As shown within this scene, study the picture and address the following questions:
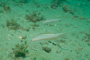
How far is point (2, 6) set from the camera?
9477 millimetres

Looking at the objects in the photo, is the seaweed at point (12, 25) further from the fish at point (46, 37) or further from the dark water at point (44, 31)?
the fish at point (46, 37)

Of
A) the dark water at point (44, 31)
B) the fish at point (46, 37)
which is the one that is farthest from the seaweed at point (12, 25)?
the fish at point (46, 37)

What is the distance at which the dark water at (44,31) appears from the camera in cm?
543

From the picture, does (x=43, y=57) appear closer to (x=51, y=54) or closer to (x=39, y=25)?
(x=51, y=54)

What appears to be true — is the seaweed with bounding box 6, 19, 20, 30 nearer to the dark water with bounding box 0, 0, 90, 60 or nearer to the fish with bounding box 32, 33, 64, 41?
the dark water with bounding box 0, 0, 90, 60

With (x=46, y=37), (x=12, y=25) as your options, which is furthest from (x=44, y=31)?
(x=46, y=37)

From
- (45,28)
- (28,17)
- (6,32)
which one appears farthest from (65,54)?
(28,17)

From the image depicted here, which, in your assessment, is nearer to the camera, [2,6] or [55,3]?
[2,6]

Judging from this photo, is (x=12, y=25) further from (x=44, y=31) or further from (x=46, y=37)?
(x=46, y=37)

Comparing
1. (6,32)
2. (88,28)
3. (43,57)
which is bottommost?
(88,28)

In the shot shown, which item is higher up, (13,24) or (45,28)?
(13,24)

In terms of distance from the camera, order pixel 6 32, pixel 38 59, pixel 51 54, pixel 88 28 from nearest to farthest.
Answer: pixel 38 59
pixel 51 54
pixel 6 32
pixel 88 28

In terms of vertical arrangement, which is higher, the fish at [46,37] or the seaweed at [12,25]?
the fish at [46,37]

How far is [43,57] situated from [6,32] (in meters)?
2.60
